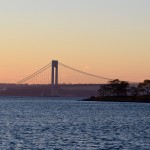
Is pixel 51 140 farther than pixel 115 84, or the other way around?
pixel 115 84

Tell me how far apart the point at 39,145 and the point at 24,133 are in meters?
8.00

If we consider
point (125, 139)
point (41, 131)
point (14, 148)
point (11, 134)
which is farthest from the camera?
point (41, 131)

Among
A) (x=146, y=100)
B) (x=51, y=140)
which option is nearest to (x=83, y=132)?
(x=51, y=140)

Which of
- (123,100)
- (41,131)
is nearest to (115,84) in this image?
(123,100)

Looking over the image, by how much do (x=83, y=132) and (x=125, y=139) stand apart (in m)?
5.90

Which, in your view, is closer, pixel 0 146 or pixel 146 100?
pixel 0 146

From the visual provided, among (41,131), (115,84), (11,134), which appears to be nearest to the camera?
(11,134)

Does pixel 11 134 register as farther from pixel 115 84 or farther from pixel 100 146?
pixel 115 84

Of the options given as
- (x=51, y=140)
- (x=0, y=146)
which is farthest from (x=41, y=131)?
(x=0, y=146)

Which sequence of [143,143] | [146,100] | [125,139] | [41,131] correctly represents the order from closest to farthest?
1. [143,143]
2. [125,139]
3. [41,131]
4. [146,100]

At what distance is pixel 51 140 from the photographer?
38.2m

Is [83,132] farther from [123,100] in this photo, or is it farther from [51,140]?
[123,100]

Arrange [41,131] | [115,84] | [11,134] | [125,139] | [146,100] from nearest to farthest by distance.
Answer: [125,139] → [11,134] → [41,131] → [146,100] → [115,84]

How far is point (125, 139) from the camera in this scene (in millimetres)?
39312
